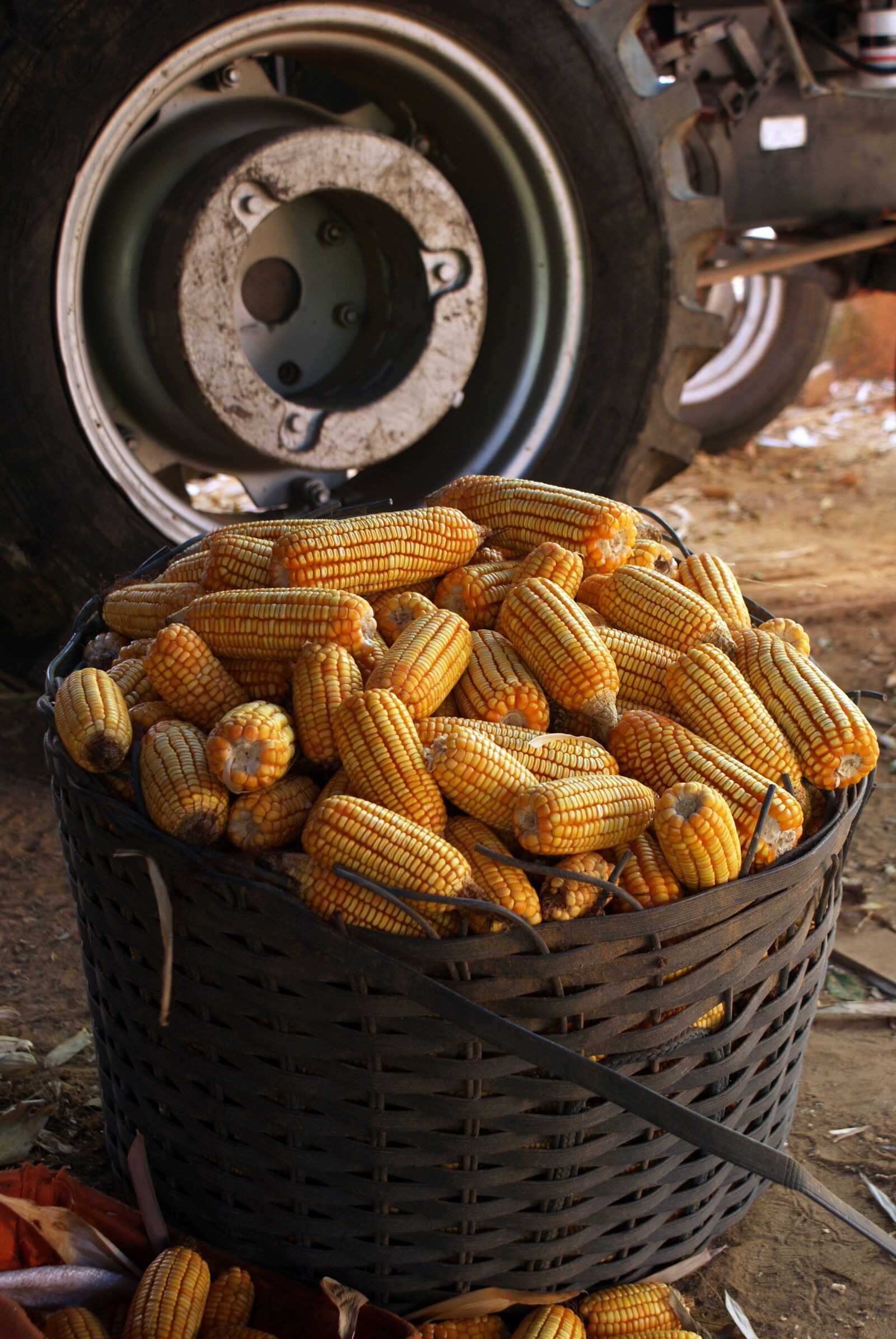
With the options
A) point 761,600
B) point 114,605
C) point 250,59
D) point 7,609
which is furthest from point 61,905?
point 761,600

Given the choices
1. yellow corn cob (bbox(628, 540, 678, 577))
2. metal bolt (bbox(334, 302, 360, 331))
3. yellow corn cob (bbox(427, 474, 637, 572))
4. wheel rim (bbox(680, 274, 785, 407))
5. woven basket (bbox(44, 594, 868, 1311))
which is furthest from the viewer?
wheel rim (bbox(680, 274, 785, 407))

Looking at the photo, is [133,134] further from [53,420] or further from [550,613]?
[550,613]

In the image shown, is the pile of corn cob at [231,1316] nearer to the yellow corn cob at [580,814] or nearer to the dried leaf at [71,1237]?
the dried leaf at [71,1237]

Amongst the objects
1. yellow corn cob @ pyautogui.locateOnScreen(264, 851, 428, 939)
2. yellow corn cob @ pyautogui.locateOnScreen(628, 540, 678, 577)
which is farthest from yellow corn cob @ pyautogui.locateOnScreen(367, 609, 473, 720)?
yellow corn cob @ pyautogui.locateOnScreen(628, 540, 678, 577)

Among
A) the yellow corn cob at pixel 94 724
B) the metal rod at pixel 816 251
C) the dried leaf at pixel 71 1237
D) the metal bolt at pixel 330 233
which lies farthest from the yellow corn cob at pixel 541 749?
the metal rod at pixel 816 251

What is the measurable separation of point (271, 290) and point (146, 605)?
1557mm

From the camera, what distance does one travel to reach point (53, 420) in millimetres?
2854

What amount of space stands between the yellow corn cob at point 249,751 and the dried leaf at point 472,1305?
0.88 m

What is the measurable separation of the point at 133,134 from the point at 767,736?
220 centimetres

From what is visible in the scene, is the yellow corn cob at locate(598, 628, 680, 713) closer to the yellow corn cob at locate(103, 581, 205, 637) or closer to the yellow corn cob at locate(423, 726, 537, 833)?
the yellow corn cob at locate(423, 726, 537, 833)

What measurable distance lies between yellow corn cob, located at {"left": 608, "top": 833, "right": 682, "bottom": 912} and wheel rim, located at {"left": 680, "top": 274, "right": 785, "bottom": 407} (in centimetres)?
592

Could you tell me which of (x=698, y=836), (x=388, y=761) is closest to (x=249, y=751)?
(x=388, y=761)

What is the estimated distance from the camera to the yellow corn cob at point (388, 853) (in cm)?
162

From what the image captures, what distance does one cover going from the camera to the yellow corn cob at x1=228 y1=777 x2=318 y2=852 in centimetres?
175
